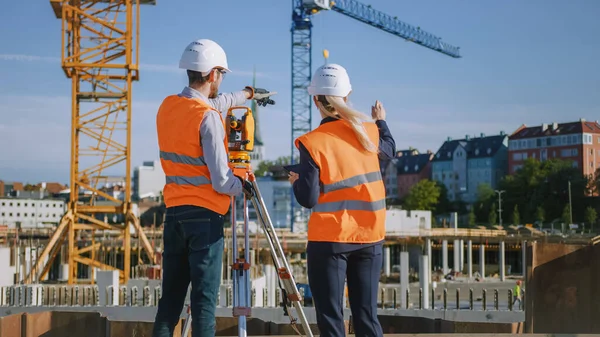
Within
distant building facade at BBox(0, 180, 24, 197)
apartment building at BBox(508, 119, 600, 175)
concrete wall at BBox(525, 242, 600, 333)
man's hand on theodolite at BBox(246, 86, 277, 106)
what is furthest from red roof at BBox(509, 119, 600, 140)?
man's hand on theodolite at BBox(246, 86, 277, 106)

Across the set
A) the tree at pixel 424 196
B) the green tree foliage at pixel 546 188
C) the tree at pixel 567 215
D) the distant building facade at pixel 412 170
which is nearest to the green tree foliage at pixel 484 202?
the green tree foliage at pixel 546 188

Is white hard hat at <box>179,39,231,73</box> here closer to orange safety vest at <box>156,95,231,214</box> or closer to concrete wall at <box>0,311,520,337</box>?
orange safety vest at <box>156,95,231,214</box>

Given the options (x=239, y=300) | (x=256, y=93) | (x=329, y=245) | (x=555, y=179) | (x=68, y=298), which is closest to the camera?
(x=329, y=245)

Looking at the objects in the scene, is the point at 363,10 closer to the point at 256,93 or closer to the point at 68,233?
the point at 68,233

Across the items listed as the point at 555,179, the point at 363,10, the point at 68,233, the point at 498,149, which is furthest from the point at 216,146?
the point at 498,149

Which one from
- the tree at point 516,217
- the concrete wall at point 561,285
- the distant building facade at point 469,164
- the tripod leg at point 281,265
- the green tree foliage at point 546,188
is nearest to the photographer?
the tripod leg at point 281,265

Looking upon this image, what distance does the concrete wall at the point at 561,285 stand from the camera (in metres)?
5.64

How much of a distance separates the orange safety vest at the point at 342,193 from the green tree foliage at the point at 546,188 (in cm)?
7591

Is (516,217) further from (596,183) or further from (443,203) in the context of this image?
(443,203)

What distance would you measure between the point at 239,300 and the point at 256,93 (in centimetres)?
117

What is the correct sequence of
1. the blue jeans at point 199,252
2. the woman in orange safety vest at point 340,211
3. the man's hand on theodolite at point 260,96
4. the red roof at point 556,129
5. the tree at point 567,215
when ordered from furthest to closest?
the red roof at point 556,129, the tree at point 567,215, the man's hand on theodolite at point 260,96, the blue jeans at point 199,252, the woman in orange safety vest at point 340,211

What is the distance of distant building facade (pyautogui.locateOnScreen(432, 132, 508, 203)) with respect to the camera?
91.0 m

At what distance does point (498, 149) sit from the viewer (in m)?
90.3

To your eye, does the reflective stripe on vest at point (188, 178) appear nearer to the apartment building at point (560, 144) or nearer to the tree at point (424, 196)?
the apartment building at point (560, 144)
